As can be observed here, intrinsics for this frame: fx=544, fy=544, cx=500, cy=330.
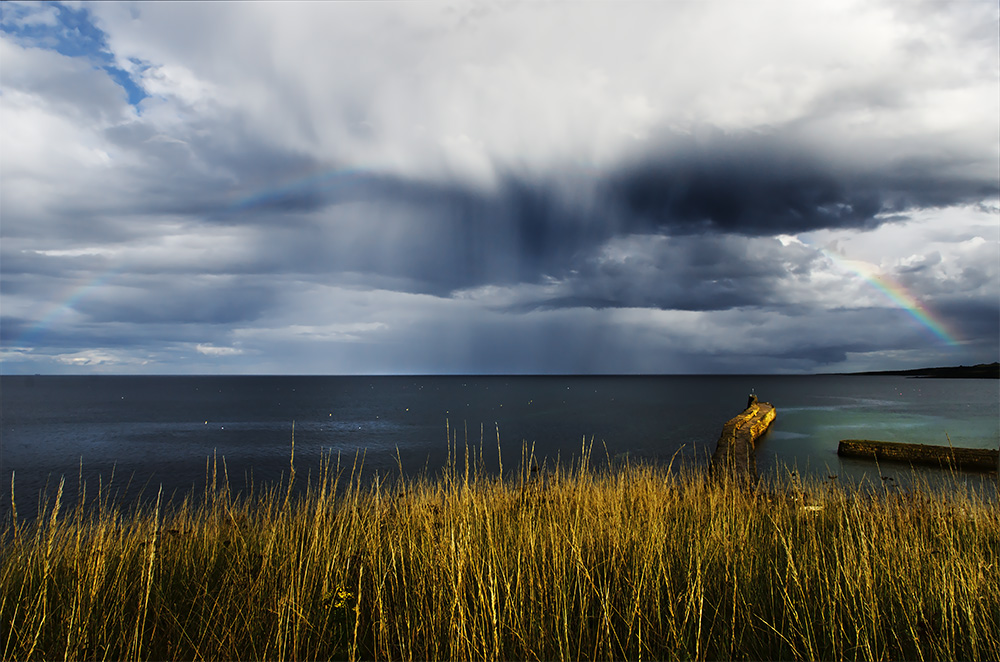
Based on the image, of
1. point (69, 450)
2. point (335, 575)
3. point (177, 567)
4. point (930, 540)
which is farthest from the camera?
point (69, 450)

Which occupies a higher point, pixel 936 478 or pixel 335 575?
pixel 335 575

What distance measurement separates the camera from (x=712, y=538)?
19.4 ft

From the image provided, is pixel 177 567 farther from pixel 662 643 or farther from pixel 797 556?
pixel 797 556

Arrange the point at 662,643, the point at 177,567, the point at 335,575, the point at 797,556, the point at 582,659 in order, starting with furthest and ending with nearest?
the point at 177,567
the point at 797,556
the point at 335,575
the point at 582,659
the point at 662,643

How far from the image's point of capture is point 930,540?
6938 mm

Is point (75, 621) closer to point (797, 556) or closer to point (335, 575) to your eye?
point (335, 575)

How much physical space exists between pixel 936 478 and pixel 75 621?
27.8 m

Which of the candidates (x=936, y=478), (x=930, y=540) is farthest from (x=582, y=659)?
(x=936, y=478)

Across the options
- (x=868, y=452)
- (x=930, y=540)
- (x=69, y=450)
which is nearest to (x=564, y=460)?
(x=868, y=452)

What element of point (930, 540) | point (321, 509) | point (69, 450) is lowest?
point (69, 450)

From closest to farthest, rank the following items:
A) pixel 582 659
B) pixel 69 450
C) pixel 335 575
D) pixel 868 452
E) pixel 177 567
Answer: pixel 582 659, pixel 335 575, pixel 177 567, pixel 868 452, pixel 69 450

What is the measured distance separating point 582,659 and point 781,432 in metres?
45.8

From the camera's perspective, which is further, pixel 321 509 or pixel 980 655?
pixel 321 509

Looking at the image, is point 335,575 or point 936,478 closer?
point 335,575
